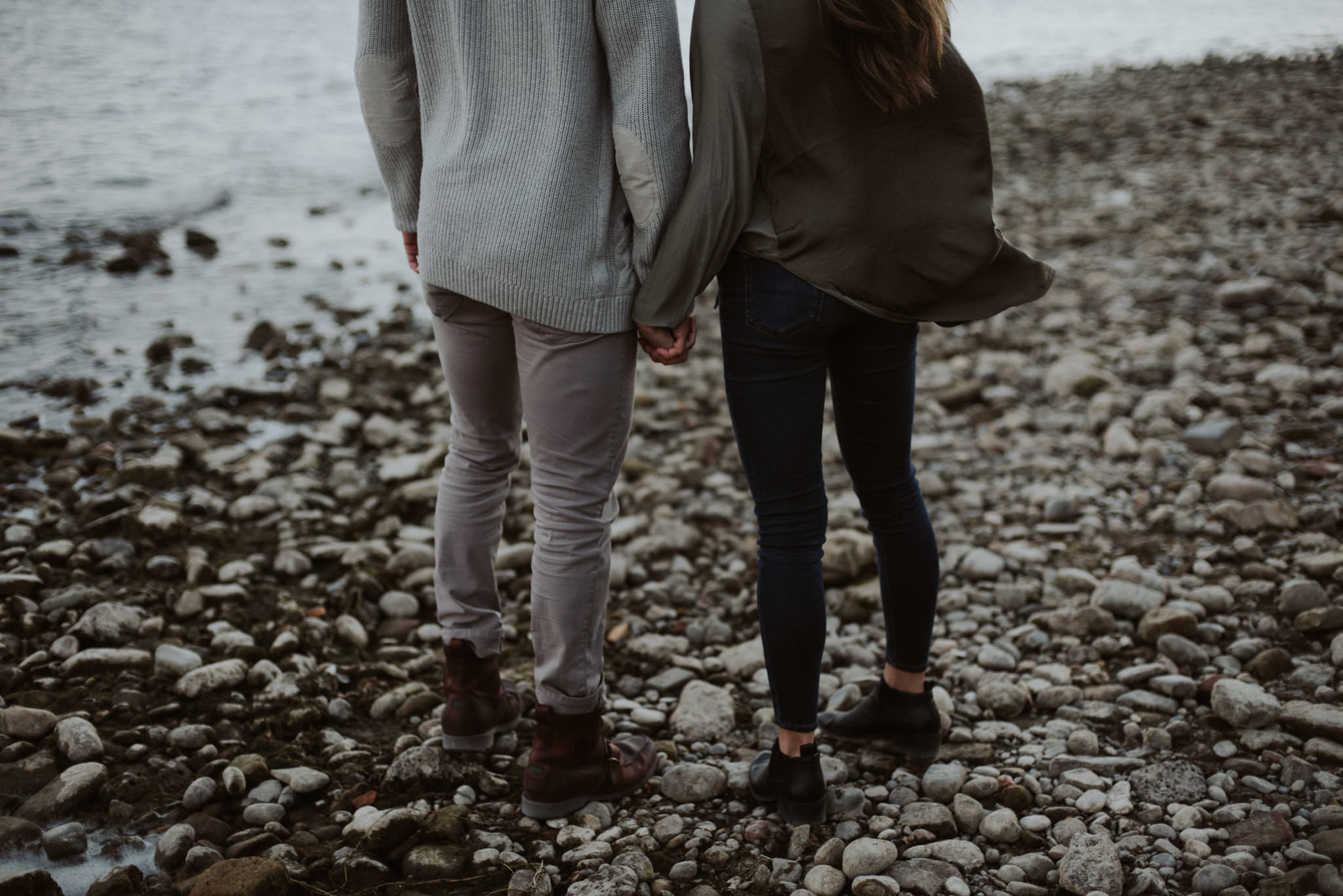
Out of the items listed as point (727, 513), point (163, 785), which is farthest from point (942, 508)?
point (163, 785)

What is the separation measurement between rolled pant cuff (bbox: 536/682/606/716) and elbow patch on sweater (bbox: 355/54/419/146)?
4.22 ft

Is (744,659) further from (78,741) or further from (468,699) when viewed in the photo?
(78,741)

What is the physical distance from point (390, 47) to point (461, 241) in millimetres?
477

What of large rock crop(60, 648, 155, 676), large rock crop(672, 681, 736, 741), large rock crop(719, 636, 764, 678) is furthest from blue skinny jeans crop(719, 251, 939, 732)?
large rock crop(60, 648, 155, 676)

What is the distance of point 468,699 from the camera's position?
2.55m

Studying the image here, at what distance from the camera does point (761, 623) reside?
2.22 metres

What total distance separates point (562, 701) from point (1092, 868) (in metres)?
1.17

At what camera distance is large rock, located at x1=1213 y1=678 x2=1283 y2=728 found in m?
2.46

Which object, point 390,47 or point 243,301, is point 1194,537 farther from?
point 243,301

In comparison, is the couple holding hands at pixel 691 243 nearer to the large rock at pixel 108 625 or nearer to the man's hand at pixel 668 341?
the man's hand at pixel 668 341

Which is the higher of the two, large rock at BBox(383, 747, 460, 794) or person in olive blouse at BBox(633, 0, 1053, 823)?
person in olive blouse at BBox(633, 0, 1053, 823)

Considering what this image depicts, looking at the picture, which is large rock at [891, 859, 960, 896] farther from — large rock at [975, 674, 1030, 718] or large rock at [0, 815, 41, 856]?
large rock at [0, 815, 41, 856]

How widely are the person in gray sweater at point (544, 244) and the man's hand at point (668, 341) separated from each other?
0.04m

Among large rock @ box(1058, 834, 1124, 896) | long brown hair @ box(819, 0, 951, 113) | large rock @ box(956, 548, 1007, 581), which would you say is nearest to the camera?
long brown hair @ box(819, 0, 951, 113)
